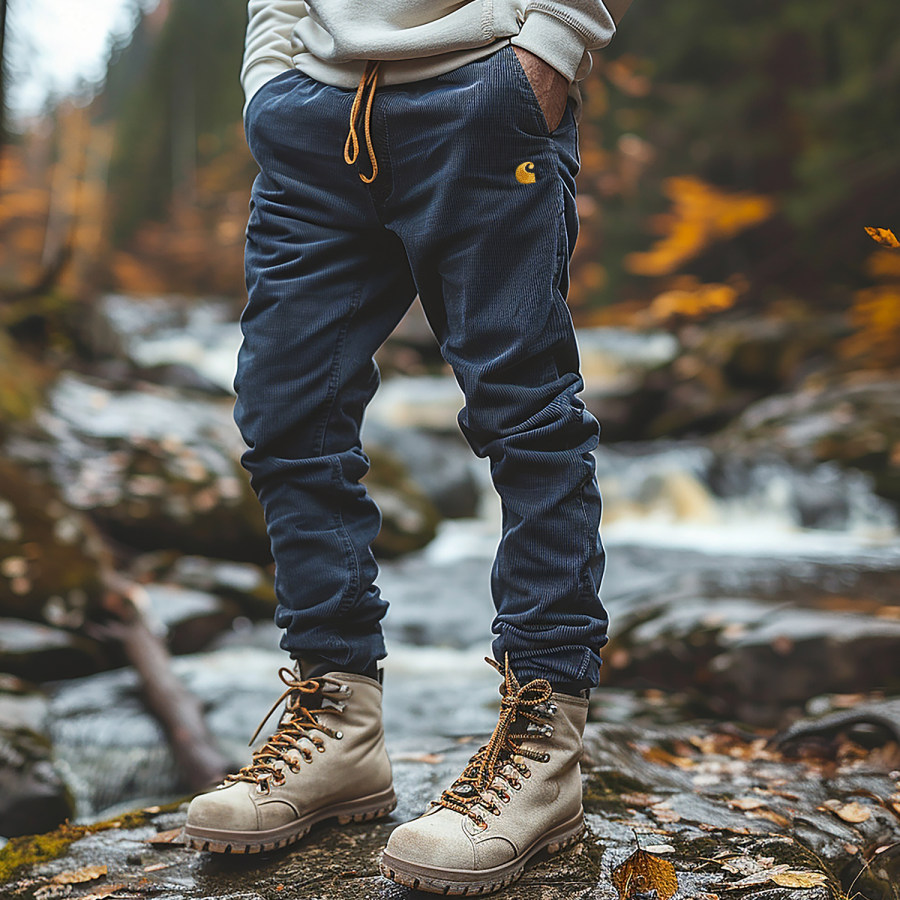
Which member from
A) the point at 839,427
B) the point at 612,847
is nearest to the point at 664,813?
the point at 612,847

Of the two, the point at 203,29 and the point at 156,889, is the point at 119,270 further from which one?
the point at 156,889

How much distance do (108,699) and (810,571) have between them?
334 cm

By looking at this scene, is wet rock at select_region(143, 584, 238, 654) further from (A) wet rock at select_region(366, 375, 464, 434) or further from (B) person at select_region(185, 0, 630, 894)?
(A) wet rock at select_region(366, 375, 464, 434)

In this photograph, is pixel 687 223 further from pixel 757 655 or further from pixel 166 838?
pixel 166 838

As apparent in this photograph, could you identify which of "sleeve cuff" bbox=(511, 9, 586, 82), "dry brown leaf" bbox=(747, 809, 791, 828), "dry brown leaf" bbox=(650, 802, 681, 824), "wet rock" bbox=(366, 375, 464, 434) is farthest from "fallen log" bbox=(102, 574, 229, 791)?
"wet rock" bbox=(366, 375, 464, 434)

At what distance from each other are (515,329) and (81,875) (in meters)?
1.03

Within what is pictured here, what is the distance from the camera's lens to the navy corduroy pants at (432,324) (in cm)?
119

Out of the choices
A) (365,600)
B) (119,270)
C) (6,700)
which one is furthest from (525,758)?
(119,270)

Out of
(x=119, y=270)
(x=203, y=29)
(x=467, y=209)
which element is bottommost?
(x=467, y=209)

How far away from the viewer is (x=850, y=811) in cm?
148

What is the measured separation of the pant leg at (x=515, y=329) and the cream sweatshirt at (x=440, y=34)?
0.03 m

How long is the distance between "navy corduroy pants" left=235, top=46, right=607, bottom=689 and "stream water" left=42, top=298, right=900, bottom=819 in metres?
0.67

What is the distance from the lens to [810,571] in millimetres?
4258

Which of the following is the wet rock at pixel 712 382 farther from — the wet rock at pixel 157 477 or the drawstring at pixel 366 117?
the drawstring at pixel 366 117
